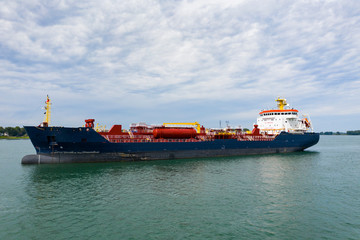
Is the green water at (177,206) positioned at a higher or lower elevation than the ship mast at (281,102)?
lower

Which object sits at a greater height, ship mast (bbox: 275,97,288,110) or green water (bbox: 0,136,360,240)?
ship mast (bbox: 275,97,288,110)

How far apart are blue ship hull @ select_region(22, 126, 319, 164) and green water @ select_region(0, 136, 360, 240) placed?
18.6ft

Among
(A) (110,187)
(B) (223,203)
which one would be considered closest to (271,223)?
(B) (223,203)

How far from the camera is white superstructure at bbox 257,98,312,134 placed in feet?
162

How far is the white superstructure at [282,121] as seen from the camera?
49.4 metres

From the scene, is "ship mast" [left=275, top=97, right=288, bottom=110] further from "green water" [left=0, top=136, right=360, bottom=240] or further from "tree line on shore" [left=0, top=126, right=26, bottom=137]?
"tree line on shore" [left=0, top=126, right=26, bottom=137]

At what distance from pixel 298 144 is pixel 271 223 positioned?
42.4 meters

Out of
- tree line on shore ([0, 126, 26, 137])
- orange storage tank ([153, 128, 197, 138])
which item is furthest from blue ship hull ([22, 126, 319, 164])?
tree line on shore ([0, 126, 26, 137])

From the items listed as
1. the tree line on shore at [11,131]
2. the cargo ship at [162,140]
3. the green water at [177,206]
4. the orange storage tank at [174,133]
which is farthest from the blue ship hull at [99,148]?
the tree line on shore at [11,131]

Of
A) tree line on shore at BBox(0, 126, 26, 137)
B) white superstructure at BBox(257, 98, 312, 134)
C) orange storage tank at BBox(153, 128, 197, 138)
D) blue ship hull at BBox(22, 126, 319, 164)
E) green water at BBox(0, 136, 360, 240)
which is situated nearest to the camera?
green water at BBox(0, 136, 360, 240)

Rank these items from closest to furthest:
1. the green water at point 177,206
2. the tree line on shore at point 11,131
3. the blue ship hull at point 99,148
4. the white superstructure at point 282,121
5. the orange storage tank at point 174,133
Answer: the green water at point 177,206, the blue ship hull at point 99,148, the orange storage tank at point 174,133, the white superstructure at point 282,121, the tree line on shore at point 11,131

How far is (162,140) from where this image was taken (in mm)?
35562

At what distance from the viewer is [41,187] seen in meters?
18.4

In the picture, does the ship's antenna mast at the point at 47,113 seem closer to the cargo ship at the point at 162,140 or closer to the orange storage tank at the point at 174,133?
the cargo ship at the point at 162,140
